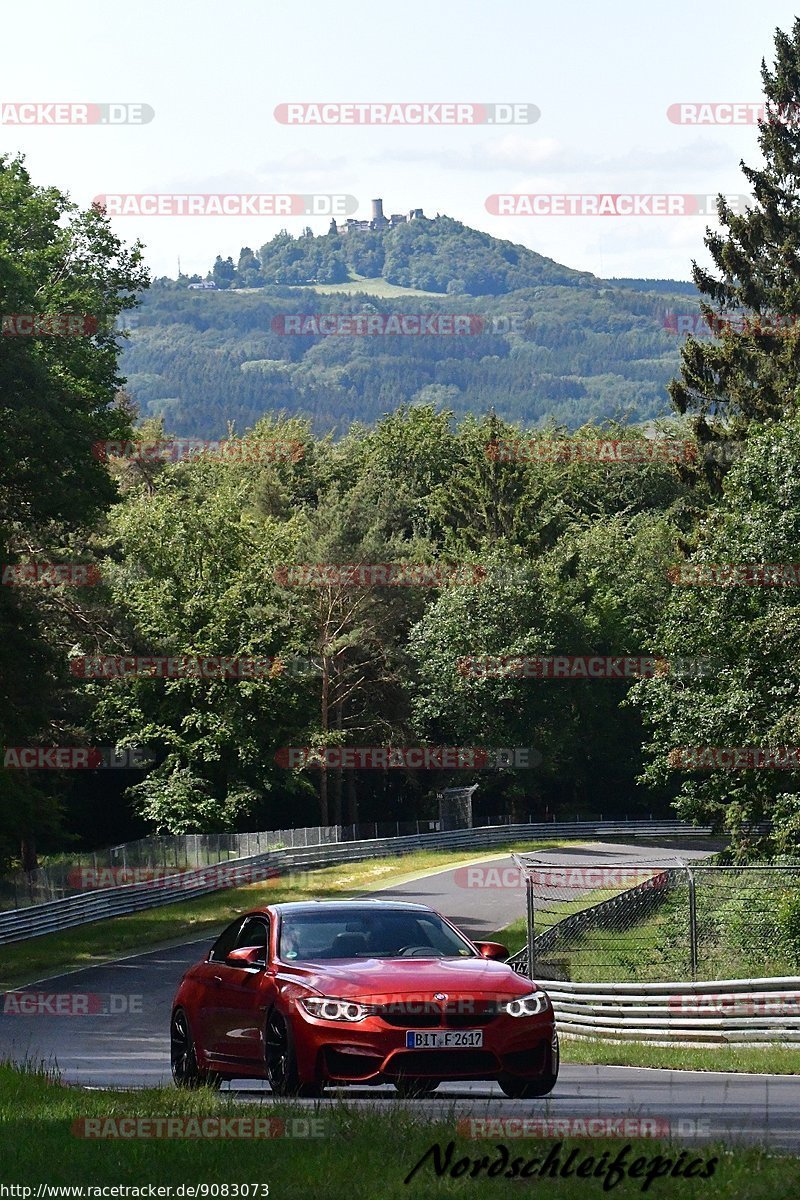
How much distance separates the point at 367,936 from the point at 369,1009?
138 centimetres

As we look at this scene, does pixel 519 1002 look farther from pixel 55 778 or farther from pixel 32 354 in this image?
pixel 55 778

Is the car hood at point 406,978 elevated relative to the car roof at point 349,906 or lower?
lower

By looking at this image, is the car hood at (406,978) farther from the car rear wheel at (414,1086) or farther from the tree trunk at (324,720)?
the tree trunk at (324,720)

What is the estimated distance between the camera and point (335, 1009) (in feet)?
35.2

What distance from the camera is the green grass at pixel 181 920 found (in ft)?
119

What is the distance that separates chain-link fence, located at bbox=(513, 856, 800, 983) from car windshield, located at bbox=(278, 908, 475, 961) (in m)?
7.28

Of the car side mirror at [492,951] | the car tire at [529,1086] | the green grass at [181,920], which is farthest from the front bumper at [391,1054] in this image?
the green grass at [181,920]

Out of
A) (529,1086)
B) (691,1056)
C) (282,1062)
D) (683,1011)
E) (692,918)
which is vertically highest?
(282,1062)

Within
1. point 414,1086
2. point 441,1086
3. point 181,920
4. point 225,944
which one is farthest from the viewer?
point 181,920

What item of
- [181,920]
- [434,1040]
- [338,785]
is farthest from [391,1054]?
[338,785]

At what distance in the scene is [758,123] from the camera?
51875 millimetres

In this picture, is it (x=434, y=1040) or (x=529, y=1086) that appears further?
(x=529, y=1086)

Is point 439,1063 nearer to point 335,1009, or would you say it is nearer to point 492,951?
point 335,1009

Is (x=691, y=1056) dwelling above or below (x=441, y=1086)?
below
